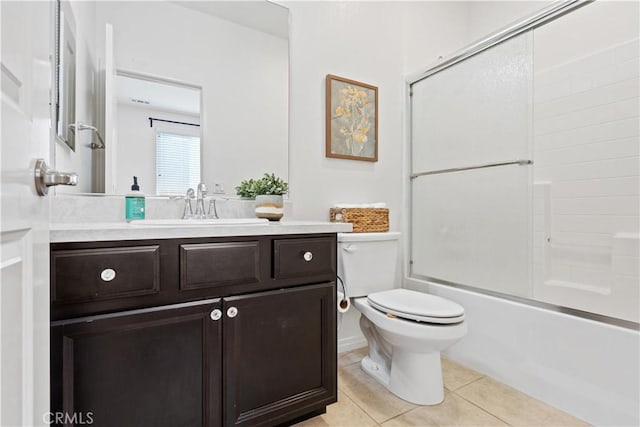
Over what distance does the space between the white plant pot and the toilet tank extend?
1.31ft

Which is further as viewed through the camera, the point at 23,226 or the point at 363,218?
the point at 363,218

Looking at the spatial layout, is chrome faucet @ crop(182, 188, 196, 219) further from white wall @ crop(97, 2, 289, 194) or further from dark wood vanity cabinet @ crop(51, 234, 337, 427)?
dark wood vanity cabinet @ crop(51, 234, 337, 427)

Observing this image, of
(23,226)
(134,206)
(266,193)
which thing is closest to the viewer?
(23,226)

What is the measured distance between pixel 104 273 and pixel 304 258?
2.13 feet

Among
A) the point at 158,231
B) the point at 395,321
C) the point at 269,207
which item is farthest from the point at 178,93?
the point at 395,321

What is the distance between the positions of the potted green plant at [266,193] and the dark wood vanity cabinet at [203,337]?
1.10 feet

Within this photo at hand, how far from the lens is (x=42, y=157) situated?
24.2 inches

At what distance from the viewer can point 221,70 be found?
165cm

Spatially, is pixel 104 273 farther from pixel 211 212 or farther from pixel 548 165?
pixel 548 165

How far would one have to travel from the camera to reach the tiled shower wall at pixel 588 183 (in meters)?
1.71

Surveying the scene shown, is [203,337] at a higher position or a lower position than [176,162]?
lower

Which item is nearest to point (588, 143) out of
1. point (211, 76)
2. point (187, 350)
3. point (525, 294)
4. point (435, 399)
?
point (525, 294)

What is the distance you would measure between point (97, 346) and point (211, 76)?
128 cm

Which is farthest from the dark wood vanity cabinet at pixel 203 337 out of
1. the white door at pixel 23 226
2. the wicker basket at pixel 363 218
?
the wicker basket at pixel 363 218
